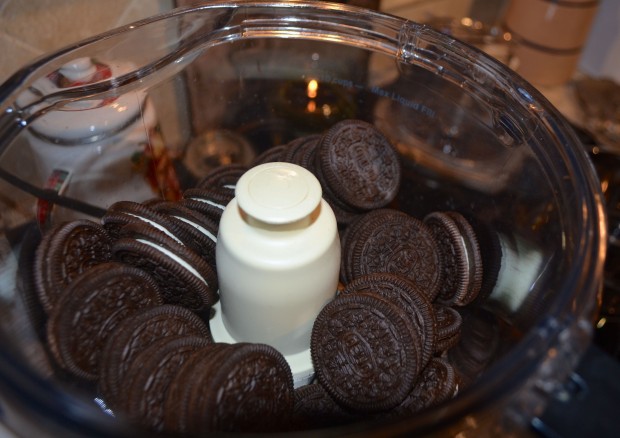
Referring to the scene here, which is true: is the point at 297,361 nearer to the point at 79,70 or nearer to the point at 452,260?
the point at 452,260

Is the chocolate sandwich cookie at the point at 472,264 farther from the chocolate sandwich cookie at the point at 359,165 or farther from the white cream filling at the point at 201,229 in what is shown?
the white cream filling at the point at 201,229

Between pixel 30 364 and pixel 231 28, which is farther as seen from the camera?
pixel 231 28

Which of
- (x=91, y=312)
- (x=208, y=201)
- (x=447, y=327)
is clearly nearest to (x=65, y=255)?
(x=91, y=312)

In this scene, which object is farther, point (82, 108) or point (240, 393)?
point (82, 108)

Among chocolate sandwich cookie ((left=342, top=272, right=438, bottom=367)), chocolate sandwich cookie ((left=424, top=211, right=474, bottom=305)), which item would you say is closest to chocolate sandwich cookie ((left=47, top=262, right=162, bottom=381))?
chocolate sandwich cookie ((left=342, top=272, right=438, bottom=367))

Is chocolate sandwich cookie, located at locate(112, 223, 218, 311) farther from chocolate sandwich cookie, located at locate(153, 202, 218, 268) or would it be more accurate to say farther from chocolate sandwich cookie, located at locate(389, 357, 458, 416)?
chocolate sandwich cookie, located at locate(389, 357, 458, 416)

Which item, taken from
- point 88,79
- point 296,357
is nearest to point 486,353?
point 296,357

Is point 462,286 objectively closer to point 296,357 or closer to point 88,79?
point 296,357
